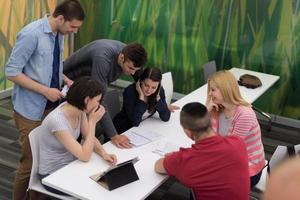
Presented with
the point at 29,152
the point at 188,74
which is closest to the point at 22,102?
the point at 29,152

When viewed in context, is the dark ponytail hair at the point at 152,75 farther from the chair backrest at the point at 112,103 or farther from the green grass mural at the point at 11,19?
the green grass mural at the point at 11,19

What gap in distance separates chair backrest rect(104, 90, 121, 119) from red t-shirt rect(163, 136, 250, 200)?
125 centimetres

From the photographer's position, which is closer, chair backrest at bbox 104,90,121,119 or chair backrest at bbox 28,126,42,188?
chair backrest at bbox 28,126,42,188

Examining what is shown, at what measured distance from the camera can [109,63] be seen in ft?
9.96

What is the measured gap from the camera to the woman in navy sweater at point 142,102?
3.20 metres

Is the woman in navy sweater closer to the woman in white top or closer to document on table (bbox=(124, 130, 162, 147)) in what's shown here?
document on table (bbox=(124, 130, 162, 147))

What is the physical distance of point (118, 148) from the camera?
2.84m

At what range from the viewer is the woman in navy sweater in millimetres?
3199

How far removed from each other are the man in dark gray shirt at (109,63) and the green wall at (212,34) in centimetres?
275

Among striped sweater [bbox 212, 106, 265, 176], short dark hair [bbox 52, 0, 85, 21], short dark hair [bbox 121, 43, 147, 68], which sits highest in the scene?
short dark hair [bbox 52, 0, 85, 21]

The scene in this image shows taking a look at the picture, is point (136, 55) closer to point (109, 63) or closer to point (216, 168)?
point (109, 63)

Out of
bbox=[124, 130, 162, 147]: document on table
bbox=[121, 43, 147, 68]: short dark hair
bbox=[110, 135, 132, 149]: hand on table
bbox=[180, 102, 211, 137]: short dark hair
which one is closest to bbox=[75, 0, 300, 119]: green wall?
bbox=[124, 130, 162, 147]: document on table

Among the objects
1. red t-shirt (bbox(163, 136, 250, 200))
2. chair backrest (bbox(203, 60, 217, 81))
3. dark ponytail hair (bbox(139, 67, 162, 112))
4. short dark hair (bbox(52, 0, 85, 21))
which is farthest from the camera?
chair backrest (bbox(203, 60, 217, 81))

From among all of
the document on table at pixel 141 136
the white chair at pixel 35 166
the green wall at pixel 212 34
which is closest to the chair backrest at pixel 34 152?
the white chair at pixel 35 166
